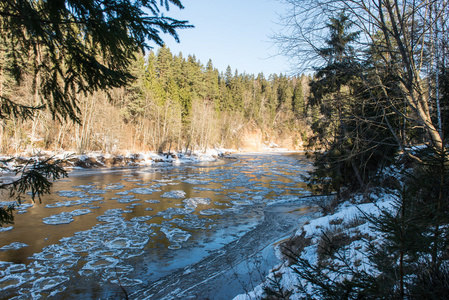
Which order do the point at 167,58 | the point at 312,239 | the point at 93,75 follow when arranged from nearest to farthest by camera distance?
1. the point at 93,75
2. the point at 312,239
3. the point at 167,58

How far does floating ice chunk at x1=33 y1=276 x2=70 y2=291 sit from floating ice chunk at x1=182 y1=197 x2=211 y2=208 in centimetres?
746

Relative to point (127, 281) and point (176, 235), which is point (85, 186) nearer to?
point (176, 235)

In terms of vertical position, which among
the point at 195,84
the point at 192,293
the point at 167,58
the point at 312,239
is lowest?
the point at 192,293

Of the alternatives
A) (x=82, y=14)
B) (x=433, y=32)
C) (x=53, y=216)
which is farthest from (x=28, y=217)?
(x=433, y=32)

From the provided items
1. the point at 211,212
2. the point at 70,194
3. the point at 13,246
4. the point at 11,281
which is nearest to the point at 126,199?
the point at 70,194

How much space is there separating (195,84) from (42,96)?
6067cm

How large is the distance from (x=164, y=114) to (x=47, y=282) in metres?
41.7

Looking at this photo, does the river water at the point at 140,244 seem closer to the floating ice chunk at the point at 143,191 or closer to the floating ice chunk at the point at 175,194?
the floating ice chunk at the point at 175,194

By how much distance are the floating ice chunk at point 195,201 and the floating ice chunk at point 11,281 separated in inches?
310

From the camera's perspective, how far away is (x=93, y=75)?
332 cm

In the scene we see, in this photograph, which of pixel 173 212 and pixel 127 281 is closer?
pixel 127 281

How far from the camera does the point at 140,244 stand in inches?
322

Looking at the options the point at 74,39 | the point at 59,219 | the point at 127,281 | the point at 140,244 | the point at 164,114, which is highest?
the point at 164,114

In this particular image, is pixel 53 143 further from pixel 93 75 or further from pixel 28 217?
pixel 93 75
